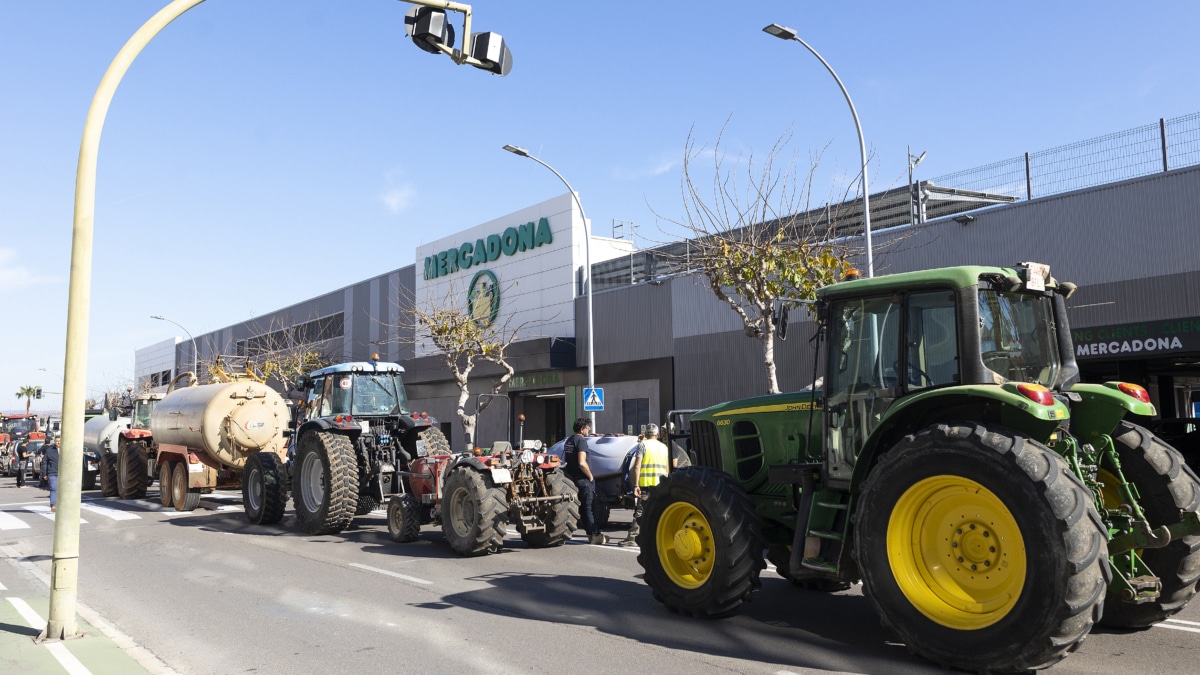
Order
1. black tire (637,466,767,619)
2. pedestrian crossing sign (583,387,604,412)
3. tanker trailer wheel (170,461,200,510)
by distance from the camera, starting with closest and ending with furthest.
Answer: black tire (637,466,767,619)
tanker trailer wheel (170,461,200,510)
pedestrian crossing sign (583,387,604,412)

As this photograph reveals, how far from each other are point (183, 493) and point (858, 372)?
16.1 metres

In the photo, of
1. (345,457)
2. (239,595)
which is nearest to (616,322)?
(345,457)

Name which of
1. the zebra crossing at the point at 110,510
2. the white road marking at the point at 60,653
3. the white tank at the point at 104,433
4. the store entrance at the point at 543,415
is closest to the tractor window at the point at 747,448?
the white road marking at the point at 60,653

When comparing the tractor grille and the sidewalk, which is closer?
the sidewalk

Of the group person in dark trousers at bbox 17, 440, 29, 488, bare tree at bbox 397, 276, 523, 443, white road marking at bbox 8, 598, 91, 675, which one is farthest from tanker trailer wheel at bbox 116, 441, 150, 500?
white road marking at bbox 8, 598, 91, 675

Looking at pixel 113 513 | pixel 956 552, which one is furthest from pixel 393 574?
pixel 113 513

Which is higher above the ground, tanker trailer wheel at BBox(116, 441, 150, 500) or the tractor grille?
the tractor grille

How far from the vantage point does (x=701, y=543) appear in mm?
7441

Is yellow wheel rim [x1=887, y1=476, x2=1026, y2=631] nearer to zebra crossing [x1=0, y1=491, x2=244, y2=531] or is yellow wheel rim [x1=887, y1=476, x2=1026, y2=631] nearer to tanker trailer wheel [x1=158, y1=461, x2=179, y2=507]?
zebra crossing [x1=0, y1=491, x2=244, y2=531]

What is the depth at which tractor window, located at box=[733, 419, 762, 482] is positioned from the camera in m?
7.99

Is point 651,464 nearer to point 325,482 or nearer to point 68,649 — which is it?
point 325,482

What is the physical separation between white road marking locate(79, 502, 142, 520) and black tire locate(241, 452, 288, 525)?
3167 mm

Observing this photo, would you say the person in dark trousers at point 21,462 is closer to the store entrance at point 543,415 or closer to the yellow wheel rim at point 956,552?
the store entrance at point 543,415

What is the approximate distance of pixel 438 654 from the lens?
6.60 meters
